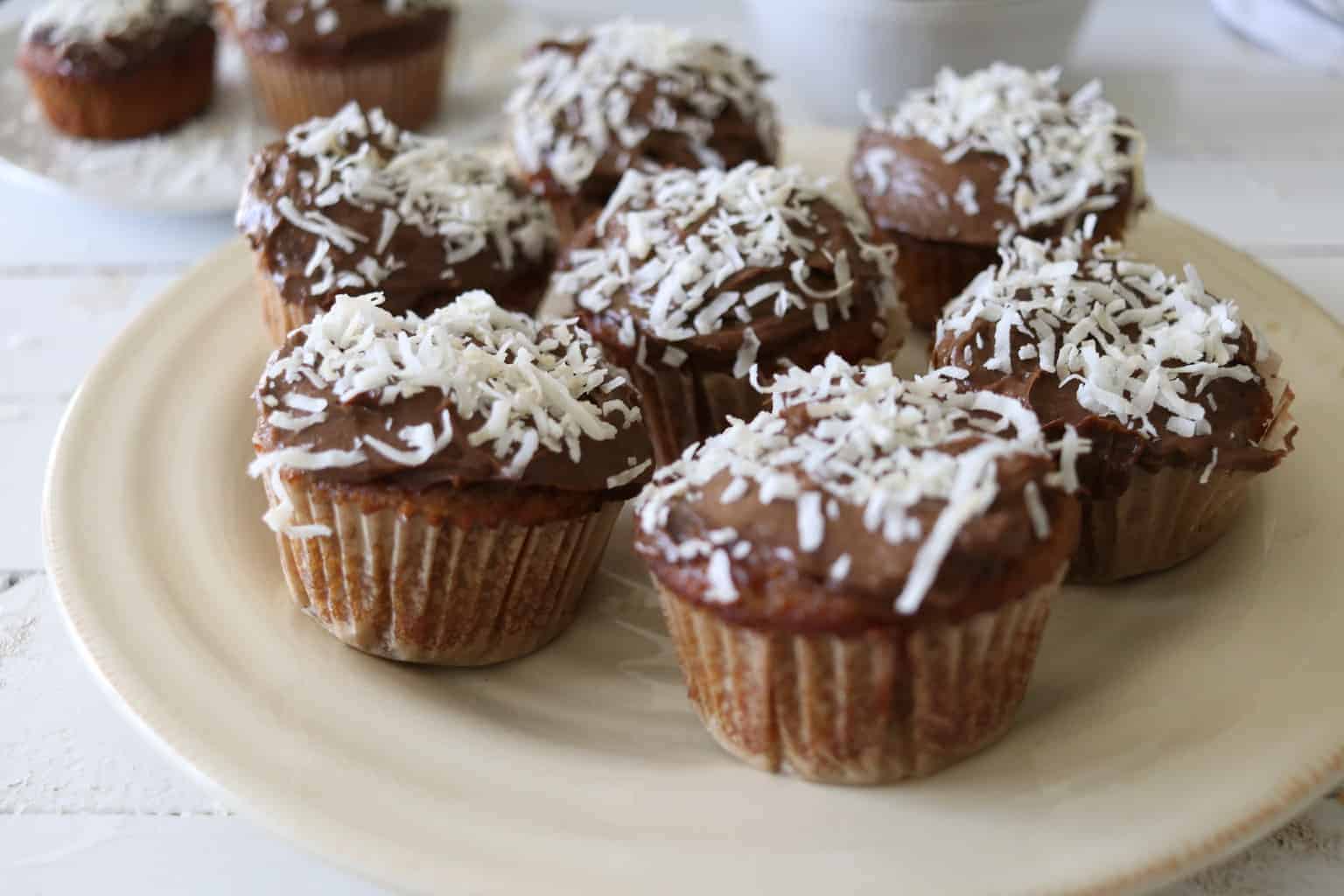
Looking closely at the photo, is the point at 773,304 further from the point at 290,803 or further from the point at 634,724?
the point at 290,803

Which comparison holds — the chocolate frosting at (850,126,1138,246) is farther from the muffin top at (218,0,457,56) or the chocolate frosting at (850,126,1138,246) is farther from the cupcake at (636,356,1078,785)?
the muffin top at (218,0,457,56)

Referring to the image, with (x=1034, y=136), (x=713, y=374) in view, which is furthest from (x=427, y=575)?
(x=1034, y=136)

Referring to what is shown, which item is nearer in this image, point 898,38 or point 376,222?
point 376,222

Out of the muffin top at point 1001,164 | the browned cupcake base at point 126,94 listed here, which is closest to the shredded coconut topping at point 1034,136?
the muffin top at point 1001,164

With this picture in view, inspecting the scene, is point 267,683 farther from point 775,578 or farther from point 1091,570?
point 1091,570

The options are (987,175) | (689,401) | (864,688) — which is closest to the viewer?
(864,688)

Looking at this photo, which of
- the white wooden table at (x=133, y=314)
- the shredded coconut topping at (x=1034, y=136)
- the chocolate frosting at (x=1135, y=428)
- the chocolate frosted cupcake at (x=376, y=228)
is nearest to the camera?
the white wooden table at (x=133, y=314)

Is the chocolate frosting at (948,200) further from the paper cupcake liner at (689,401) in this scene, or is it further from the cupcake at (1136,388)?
the paper cupcake liner at (689,401)
